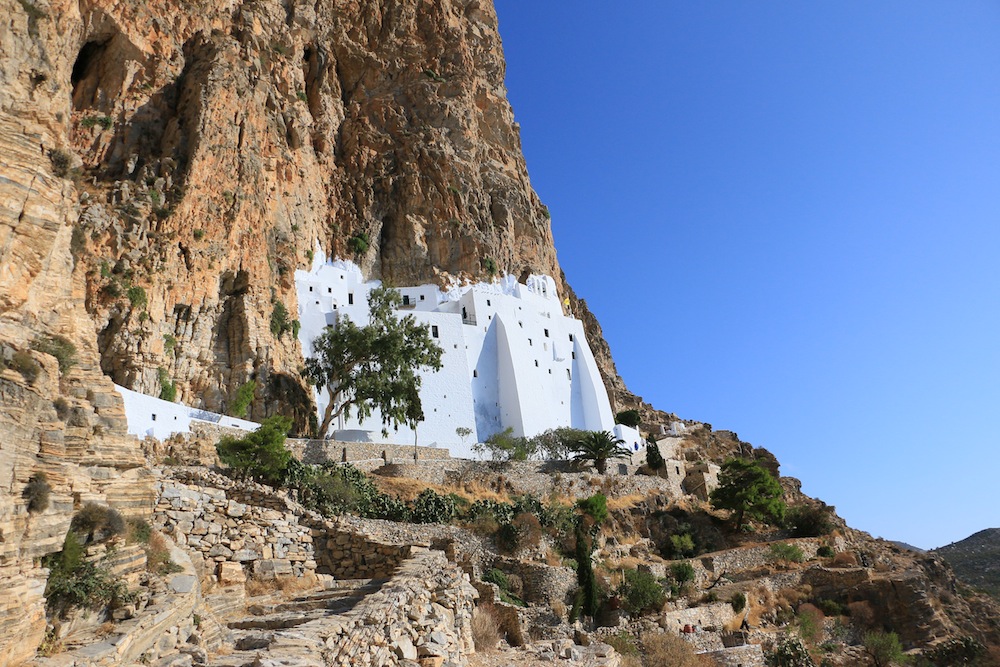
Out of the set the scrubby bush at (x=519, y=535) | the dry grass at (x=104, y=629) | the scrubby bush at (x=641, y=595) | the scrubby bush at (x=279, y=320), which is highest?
the scrubby bush at (x=279, y=320)

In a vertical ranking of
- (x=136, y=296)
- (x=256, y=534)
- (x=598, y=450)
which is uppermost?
(x=136, y=296)

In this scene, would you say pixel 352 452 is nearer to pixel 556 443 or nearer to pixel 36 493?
pixel 556 443

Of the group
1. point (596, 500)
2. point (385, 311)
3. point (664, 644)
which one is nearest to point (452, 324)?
point (385, 311)

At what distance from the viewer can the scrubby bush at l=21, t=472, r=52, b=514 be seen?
6109mm

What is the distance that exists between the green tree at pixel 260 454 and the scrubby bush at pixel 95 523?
33.5 ft

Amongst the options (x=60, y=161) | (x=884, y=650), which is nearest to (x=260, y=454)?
(x=60, y=161)

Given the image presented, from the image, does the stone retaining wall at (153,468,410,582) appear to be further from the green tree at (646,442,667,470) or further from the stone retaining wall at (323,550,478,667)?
the green tree at (646,442,667,470)

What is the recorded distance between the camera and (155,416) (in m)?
19.7

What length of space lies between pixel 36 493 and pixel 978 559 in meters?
57.7

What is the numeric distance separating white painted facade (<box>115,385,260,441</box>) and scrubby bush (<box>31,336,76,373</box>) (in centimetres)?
1095

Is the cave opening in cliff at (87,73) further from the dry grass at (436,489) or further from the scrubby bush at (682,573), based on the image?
the scrubby bush at (682,573)

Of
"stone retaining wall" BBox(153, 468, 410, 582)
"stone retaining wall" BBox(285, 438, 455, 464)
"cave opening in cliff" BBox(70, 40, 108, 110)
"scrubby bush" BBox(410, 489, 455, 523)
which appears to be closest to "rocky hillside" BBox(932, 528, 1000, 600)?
"stone retaining wall" BBox(285, 438, 455, 464)

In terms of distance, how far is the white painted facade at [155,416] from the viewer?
18702 millimetres

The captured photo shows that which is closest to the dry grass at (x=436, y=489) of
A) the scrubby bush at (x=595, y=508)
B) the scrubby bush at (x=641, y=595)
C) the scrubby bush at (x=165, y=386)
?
the scrubby bush at (x=595, y=508)
